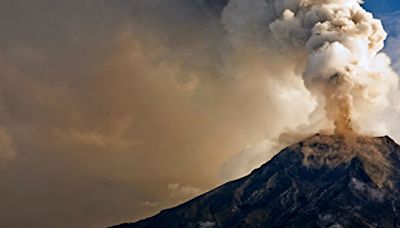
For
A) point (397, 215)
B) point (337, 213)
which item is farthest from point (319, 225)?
point (397, 215)

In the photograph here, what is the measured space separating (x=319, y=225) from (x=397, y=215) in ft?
71.4

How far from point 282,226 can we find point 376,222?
996 inches

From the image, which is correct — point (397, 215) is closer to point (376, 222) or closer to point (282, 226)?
point (376, 222)

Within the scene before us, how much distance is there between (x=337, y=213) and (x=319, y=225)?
23.4ft

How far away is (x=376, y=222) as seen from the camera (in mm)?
192875

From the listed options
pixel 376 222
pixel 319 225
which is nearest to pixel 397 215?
pixel 376 222

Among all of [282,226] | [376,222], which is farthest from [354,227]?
[282,226]

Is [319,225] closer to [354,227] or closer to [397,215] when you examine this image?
[354,227]

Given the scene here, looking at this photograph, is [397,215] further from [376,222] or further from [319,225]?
[319,225]

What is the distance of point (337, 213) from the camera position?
198250 millimetres

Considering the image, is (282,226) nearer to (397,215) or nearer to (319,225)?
(319,225)

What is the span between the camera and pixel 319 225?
194750mm

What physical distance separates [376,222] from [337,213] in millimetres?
11000
